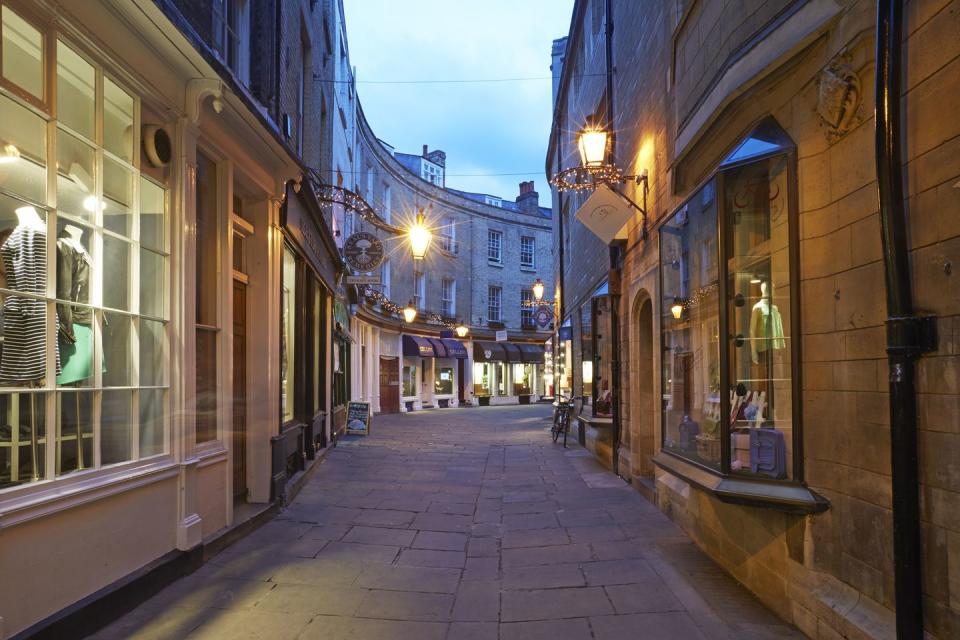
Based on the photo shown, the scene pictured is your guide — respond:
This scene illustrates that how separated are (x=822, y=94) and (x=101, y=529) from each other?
15.8 feet

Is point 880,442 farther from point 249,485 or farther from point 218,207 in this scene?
point 249,485

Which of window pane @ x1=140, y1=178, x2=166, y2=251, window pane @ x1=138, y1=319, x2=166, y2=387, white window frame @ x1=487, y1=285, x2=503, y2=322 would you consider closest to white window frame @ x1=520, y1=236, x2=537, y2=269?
white window frame @ x1=487, y1=285, x2=503, y2=322

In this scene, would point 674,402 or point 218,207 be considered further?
point 674,402

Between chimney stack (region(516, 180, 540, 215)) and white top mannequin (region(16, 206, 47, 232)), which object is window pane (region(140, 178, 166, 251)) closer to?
white top mannequin (region(16, 206, 47, 232))

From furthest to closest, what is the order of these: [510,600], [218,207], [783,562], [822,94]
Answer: [218,207]
[510,600]
[783,562]
[822,94]

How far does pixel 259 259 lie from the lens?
732 cm

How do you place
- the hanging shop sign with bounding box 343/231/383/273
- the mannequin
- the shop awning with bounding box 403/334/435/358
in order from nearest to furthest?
1. the mannequin
2. the hanging shop sign with bounding box 343/231/383/273
3. the shop awning with bounding box 403/334/435/358

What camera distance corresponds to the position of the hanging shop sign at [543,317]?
29.6 meters

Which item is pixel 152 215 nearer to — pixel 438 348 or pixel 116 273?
pixel 116 273

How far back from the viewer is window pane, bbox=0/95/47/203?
3428 mm

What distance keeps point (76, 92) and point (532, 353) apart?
33439 millimetres

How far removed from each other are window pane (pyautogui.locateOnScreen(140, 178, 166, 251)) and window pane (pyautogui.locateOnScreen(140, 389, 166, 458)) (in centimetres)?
104

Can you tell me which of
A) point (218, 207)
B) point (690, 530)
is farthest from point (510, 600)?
point (218, 207)

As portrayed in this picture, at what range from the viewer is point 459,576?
5273 mm
